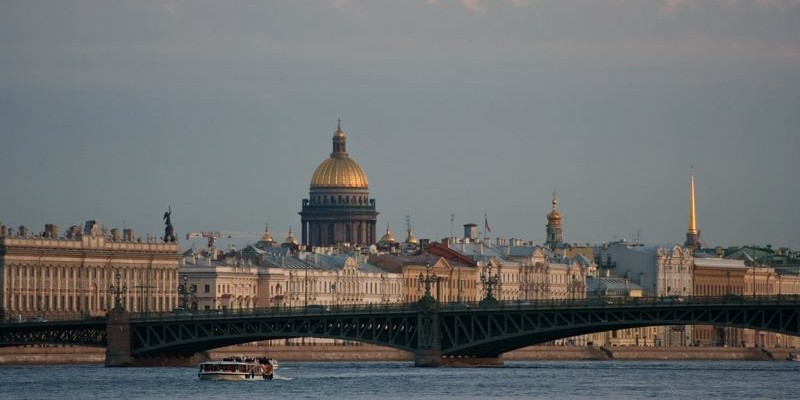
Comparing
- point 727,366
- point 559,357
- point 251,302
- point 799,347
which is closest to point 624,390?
point 727,366

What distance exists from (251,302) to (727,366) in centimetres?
3636

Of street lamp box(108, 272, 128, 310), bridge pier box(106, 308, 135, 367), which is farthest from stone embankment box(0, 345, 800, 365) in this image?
street lamp box(108, 272, 128, 310)

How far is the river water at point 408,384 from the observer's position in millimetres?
106188

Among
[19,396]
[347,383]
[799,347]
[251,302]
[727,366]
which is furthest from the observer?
[799,347]

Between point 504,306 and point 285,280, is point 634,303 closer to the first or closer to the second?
point 504,306

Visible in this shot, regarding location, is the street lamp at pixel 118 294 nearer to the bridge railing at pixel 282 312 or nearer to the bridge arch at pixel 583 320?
the bridge railing at pixel 282 312

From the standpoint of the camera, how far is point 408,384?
11325 cm

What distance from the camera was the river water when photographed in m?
106

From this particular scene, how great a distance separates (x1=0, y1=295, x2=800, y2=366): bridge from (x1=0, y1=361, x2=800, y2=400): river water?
1240 millimetres

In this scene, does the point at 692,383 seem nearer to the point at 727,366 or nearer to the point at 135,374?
the point at 135,374

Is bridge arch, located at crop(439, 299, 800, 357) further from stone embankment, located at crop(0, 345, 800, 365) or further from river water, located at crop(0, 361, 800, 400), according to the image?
stone embankment, located at crop(0, 345, 800, 365)

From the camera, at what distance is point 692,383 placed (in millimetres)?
117500

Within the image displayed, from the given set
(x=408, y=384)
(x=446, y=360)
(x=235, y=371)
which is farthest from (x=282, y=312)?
(x=408, y=384)

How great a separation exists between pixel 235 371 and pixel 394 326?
9834mm
